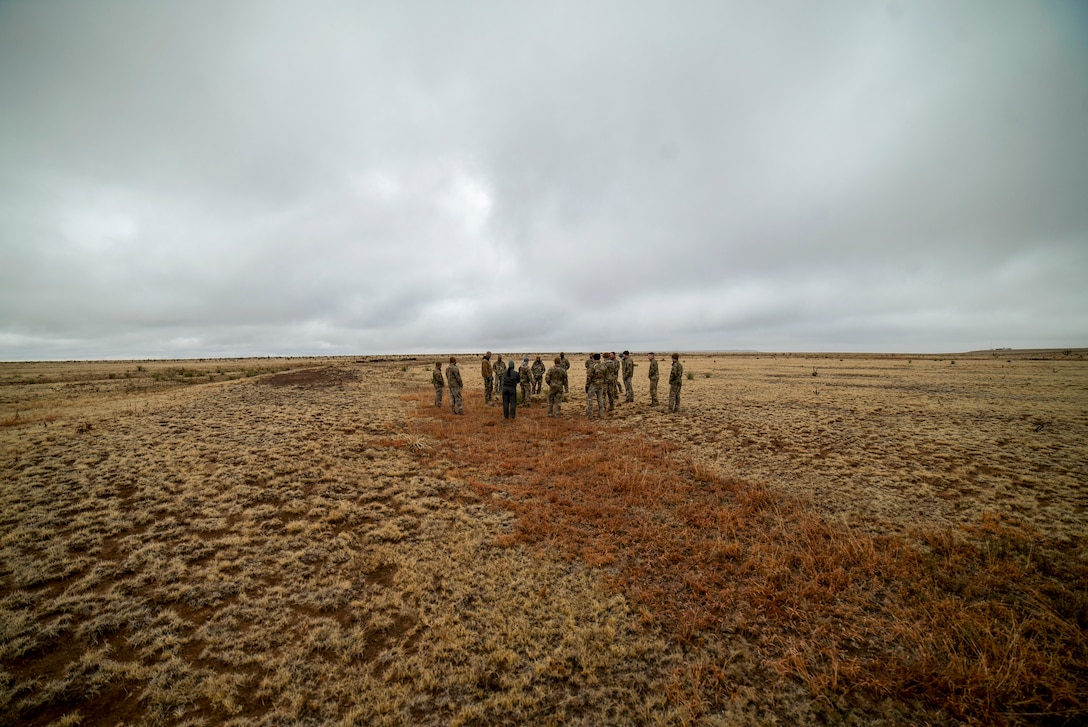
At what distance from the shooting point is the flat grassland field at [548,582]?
4.81 m

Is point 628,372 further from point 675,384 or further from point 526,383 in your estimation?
point 526,383

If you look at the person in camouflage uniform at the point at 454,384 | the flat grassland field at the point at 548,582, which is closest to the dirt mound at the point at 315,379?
the person in camouflage uniform at the point at 454,384

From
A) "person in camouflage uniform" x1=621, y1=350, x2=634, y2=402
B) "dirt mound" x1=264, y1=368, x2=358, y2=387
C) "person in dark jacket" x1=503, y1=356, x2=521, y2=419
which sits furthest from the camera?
"dirt mound" x1=264, y1=368, x2=358, y2=387

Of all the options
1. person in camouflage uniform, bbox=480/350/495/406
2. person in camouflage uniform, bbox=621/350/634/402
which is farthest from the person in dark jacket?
person in camouflage uniform, bbox=621/350/634/402

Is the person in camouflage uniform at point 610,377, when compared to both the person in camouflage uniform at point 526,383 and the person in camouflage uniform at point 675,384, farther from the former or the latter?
the person in camouflage uniform at point 526,383

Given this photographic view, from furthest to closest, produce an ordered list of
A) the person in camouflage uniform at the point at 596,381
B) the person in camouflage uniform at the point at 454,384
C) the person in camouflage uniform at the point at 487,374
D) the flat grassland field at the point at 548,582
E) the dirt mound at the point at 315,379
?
the dirt mound at the point at 315,379, the person in camouflage uniform at the point at 487,374, the person in camouflage uniform at the point at 454,384, the person in camouflage uniform at the point at 596,381, the flat grassland field at the point at 548,582

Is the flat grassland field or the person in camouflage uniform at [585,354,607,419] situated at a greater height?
the person in camouflage uniform at [585,354,607,419]

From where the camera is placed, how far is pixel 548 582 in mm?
7164

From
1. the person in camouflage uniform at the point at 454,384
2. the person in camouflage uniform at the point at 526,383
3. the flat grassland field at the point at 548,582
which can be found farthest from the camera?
the person in camouflage uniform at the point at 526,383

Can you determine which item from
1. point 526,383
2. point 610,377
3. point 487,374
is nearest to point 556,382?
point 610,377

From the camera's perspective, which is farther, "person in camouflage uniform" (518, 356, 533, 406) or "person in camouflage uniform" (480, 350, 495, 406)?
"person in camouflage uniform" (518, 356, 533, 406)

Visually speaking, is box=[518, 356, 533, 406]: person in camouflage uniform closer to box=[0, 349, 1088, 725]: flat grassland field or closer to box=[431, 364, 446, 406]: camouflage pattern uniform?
box=[431, 364, 446, 406]: camouflage pattern uniform

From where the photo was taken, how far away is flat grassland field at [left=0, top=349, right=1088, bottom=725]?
481 centimetres

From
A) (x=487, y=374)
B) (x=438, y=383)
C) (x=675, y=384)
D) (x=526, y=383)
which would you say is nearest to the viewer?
(x=675, y=384)
